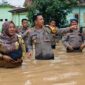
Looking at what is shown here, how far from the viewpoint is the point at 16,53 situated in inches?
397

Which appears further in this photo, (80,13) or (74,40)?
(80,13)

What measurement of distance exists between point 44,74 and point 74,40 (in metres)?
6.04

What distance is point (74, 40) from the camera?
47.9 feet

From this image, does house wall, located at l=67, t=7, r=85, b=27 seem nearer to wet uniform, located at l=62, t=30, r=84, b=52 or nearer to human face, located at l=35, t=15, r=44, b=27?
wet uniform, located at l=62, t=30, r=84, b=52

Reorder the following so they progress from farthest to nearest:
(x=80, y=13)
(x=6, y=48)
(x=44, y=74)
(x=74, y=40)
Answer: (x=80, y=13) < (x=74, y=40) < (x=6, y=48) < (x=44, y=74)

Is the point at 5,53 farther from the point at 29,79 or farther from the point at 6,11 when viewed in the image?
the point at 6,11

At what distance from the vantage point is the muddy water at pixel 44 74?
768 centimetres

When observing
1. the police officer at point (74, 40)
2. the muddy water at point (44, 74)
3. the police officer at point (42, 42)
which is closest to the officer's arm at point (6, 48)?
the muddy water at point (44, 74)

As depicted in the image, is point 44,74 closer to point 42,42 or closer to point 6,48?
point 6,48

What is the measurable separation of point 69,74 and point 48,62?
251 cm

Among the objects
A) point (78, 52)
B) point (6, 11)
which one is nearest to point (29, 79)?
point (78, 52)

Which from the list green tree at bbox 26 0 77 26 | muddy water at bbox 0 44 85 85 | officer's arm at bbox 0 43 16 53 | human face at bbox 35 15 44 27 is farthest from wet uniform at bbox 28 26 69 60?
green tree at bbox 26 0 77 26

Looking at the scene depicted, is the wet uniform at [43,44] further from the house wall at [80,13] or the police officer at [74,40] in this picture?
the house wall at [80,13]

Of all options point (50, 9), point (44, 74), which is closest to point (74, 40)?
point (44, 74)
